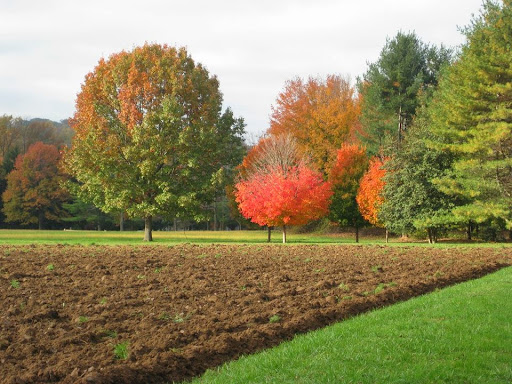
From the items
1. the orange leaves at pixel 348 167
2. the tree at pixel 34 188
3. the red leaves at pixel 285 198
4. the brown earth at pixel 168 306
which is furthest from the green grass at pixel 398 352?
the tree at pixel 34 188

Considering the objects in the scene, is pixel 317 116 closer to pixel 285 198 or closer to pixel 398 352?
pixel 285 198

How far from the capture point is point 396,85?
47.2 meters

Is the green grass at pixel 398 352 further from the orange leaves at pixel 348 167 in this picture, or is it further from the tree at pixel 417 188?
the orange leaves at pixel 348 167

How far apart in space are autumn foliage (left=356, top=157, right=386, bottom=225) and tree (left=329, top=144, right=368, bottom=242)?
3.18 feet

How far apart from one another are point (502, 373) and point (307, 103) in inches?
1879

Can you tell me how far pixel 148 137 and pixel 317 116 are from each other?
72.2ft

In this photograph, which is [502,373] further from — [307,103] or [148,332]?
[307,103]

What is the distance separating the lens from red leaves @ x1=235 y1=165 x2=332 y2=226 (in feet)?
113

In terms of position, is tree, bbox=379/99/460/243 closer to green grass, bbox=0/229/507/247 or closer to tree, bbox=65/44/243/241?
green grass, bbox=0/229/507/247

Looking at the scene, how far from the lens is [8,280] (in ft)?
42.8

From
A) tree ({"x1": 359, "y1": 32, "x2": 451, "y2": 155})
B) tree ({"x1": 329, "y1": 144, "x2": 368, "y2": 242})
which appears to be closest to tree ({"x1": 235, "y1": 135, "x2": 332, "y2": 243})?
tree ({"x1": 329, "y1": 144, "x2": 368, "y2": 242})

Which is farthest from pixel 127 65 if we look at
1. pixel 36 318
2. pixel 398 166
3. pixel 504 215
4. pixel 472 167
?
pixel 36 318

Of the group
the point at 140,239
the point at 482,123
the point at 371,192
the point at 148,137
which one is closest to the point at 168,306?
the point at 148,137

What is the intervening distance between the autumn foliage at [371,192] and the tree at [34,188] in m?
37.4
